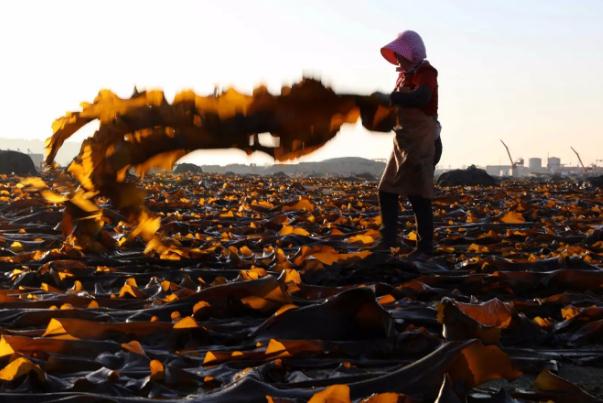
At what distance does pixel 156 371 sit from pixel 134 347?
23 cm

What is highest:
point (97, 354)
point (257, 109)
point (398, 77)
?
point (398, 77)

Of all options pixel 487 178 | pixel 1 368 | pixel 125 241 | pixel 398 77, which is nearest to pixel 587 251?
pixel 398 77

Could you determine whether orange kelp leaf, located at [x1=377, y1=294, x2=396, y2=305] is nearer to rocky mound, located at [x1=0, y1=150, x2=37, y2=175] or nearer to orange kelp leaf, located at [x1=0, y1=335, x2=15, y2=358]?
orange kelp leaf, located at [x1=0, y1=335, x2=15, y2=358]

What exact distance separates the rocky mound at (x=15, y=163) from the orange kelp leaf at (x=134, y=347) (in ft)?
52.4

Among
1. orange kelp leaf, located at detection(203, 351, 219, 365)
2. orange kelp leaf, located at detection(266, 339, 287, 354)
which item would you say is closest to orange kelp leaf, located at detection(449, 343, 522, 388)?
orange kelp leaf, located at detection(266, 339, 287, 354)

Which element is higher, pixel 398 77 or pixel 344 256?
pixel 398 77

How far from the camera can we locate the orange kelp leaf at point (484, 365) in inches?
62.6

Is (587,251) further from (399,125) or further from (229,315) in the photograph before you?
(229,315)

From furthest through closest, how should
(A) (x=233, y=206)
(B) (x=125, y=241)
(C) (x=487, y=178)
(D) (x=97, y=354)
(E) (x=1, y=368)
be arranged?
(C) (x=487, y=178), (A) (x=233, y=206), (B) (x=125, y=241), (D) (x=97, y=354), (E) (x=1, y=368)

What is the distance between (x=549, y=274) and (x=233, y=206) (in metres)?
5.10

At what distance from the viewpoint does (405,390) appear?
5.04ft

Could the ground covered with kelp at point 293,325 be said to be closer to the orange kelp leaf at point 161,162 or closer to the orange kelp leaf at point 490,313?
the orange kelp leaf at point 490,313

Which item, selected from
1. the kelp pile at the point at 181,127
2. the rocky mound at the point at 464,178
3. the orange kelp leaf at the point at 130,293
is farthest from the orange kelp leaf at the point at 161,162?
the rocky mound at the point at 464,178

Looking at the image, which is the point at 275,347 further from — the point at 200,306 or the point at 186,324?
the point at 200,306
